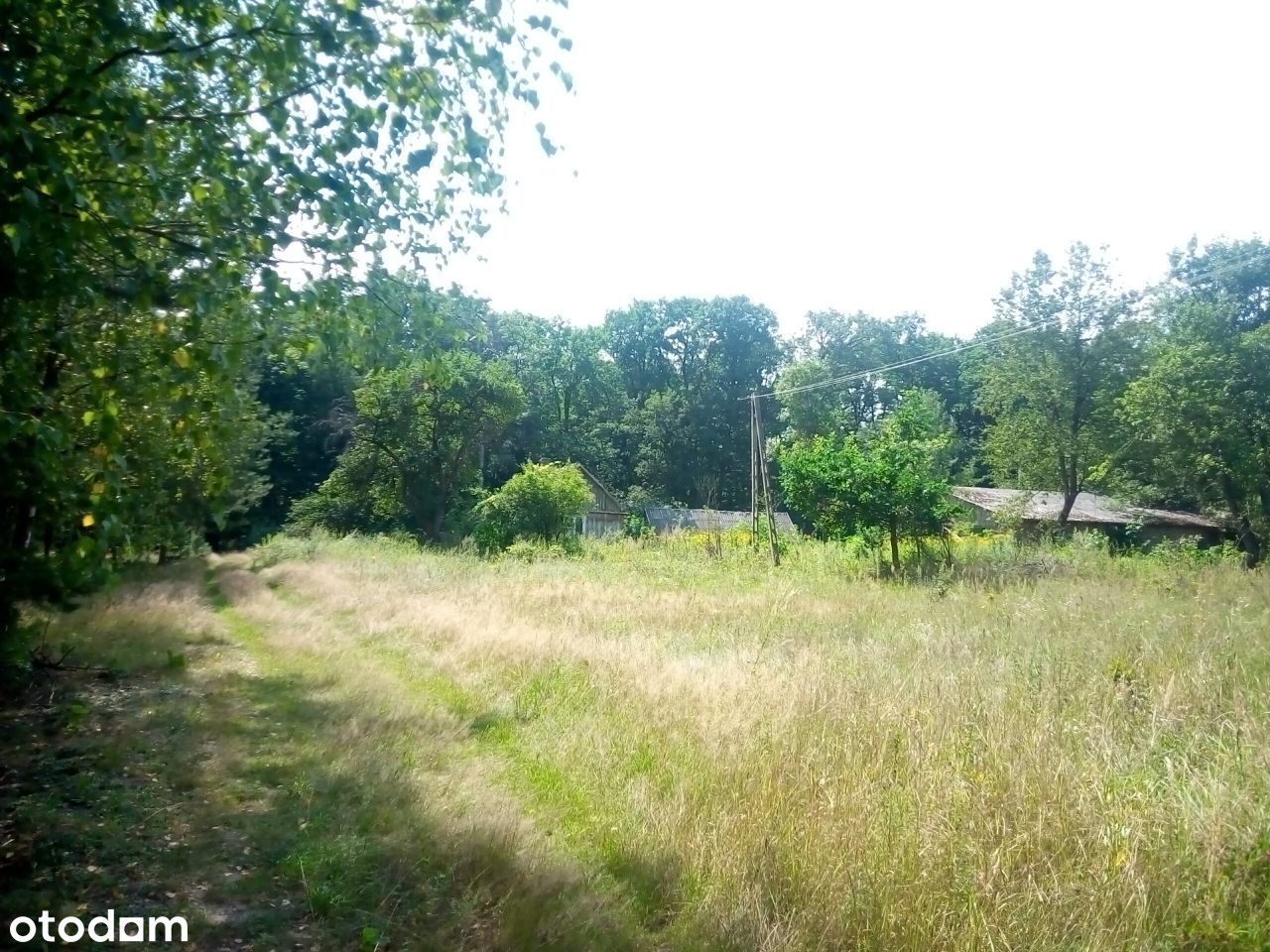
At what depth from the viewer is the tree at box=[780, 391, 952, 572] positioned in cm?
2128

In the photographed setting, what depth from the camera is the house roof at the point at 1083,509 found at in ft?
128

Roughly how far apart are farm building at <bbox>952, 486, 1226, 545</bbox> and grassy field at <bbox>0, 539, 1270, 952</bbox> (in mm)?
30701

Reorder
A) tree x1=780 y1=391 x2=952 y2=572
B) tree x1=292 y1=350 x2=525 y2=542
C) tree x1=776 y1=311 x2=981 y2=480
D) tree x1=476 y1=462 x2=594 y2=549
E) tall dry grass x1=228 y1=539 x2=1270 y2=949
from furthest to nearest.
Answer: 1. tree x1=776 y1=311 x2=981 y2=480
2. tree x1=292 y1=350 x2=525 y2=542
3. tree x1=476 y1=462 x2=594 y2=549
4. tree x1=780 y1=391 x2=952 y2=572
5. tall dry grass x1=228 y1=539 x2=1270 y2=949

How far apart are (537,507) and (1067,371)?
2667 centimetres

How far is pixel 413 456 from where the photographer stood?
47.0 meters

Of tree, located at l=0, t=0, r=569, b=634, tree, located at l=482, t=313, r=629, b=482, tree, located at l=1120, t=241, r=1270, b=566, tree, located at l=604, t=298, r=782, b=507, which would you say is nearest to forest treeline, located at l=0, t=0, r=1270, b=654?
tree, located at l=0, t=0, r=569, b=634

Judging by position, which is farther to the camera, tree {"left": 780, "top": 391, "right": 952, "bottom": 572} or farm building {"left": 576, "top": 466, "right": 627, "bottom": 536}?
farm building {"left": 576, "top": 466, "right": 627, "bottom": 536}

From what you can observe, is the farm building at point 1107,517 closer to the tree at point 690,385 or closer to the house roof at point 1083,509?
the house roof at point 1083,509

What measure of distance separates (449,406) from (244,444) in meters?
27.2

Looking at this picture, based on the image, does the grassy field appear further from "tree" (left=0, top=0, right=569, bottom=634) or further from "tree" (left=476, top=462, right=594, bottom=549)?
"tree" (left=476, top=462, right=594, bottom=549)

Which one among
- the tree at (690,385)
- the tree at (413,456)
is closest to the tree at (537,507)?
the tree at (413,456)

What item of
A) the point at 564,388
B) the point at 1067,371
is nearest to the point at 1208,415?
the point at 1067,371

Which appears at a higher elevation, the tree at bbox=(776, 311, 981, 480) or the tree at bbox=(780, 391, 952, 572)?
the tree at bbox=(776, 311, 981, 480)

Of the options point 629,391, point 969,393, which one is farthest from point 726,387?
point 969,393
